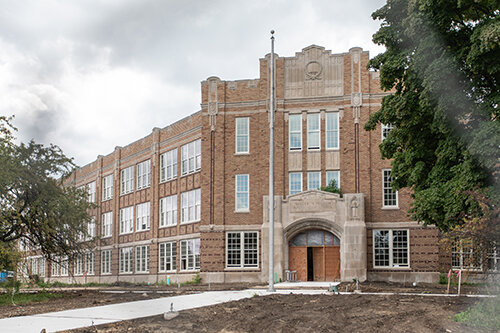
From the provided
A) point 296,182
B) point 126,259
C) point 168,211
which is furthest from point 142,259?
point 296,182

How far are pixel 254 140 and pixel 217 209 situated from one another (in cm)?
522

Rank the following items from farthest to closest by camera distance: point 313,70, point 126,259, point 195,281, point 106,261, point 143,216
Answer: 1. point 106,261
2. point 126,259
3. point 143,216
4. point 195,281
5. point 313,70

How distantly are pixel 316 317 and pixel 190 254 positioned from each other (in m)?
30.6

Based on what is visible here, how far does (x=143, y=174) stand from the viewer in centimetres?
5344

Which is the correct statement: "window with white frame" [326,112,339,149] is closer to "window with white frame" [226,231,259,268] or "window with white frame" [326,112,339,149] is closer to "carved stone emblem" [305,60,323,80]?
"carved stone emblem" [305,60,323,80]

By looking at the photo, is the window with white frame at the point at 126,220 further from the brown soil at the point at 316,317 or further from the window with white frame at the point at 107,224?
the brown soil at the point at 316,317

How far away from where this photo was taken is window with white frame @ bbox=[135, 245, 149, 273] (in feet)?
168

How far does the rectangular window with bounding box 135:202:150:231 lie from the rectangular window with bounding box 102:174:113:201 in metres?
6.83

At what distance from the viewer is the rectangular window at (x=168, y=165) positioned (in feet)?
160

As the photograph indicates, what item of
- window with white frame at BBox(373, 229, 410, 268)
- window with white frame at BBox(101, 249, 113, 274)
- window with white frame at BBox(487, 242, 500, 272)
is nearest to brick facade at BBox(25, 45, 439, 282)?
window with white frame at BBox(373, 229, 410, 268)

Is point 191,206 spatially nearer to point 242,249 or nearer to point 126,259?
point 242,249

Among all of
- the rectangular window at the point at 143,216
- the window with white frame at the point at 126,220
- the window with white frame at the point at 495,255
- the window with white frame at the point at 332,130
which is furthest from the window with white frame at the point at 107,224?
the window with white frame at the point at 495,255

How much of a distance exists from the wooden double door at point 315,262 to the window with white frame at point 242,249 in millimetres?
2413

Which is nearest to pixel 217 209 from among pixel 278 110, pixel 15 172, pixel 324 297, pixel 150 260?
pixel 278 110
